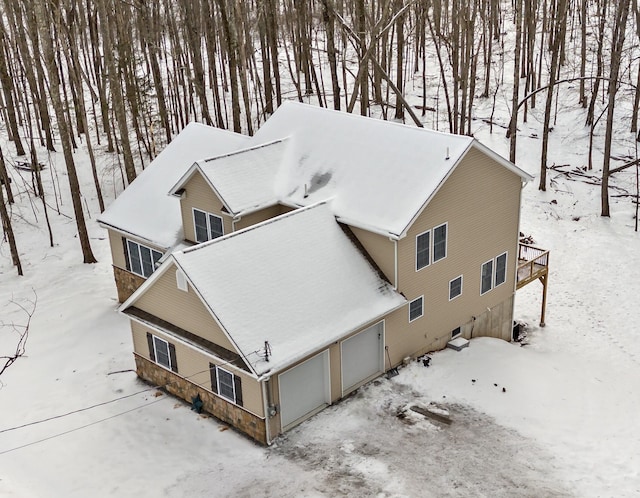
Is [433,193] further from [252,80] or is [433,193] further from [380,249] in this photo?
[252,80]

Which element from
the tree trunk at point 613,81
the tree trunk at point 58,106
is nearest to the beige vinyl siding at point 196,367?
the tree trunk at point 58,106

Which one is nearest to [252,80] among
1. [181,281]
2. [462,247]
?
[462,247]

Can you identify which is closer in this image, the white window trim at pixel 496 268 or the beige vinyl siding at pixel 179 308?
the beige vinyl siding at pixel 179 308

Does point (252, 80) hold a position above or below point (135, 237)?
above

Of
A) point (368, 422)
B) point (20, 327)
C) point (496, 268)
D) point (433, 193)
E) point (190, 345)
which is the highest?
point (433, 193)

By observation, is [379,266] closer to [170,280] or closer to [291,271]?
[291,271]

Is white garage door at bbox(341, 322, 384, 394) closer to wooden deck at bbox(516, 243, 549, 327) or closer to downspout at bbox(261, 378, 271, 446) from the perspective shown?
downspout at bbox(261, 378, 271, 446)

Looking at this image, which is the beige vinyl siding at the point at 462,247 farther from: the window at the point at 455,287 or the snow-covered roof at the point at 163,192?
the snow-covered roof at the point at 163,192
